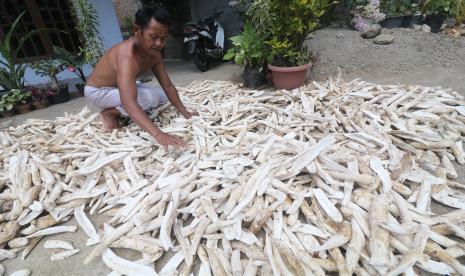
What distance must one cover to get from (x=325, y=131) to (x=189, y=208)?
1.14 m

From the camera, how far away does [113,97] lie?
7.14 ft

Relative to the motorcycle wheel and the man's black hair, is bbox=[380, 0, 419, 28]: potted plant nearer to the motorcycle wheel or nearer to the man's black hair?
the motorcycle wheel

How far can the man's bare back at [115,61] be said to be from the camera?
70.5 inches

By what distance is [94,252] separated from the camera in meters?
1.18

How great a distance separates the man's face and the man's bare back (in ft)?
0.46

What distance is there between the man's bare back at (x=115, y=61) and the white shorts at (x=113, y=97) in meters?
0.06

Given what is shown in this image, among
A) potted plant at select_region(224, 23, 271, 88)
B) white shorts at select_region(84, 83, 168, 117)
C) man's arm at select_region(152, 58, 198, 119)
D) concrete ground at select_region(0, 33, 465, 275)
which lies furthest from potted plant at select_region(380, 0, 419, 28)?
white shorts at select_region(84, 83, 168, 117)

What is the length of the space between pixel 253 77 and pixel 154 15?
180 cm

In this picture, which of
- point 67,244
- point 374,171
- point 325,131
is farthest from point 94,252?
point 325,131

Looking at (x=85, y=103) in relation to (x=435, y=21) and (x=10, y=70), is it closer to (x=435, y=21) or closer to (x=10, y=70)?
(x=10, y=70)

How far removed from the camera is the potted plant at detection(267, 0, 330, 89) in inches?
105

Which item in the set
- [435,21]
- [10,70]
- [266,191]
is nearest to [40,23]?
[10,70]

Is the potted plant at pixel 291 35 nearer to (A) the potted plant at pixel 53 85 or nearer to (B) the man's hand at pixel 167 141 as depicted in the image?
(B) the man's hand at pixel 167 141

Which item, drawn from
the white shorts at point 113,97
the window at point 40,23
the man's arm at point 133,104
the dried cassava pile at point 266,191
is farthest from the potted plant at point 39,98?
the man's arm at point 133,104
